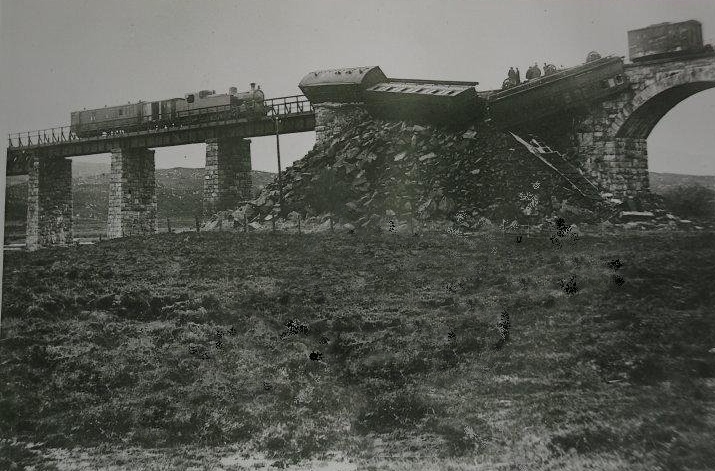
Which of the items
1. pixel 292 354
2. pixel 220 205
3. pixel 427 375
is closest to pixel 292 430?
pixel 292 354

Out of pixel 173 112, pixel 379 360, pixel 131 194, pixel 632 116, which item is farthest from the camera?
pixel 173 112

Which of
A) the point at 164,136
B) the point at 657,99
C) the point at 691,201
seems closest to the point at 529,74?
the point at 657,99

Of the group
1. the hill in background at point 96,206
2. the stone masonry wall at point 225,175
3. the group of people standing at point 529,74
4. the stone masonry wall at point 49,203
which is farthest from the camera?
the hill in background at point 96,206

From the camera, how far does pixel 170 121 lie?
1577 centimetres

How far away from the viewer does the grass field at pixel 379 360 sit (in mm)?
5418

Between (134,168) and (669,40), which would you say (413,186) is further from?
(134,168)

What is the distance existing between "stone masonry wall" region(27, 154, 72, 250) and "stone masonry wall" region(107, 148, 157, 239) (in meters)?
1.28

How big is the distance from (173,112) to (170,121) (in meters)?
1.05

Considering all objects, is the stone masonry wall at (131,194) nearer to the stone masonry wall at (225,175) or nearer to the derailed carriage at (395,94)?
the stone masonry wall at (225,175)

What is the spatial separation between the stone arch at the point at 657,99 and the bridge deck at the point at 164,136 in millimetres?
7377

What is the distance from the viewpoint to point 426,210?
7.95m

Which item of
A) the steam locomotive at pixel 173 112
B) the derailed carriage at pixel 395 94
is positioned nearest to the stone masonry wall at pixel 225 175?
the steam locomotive at pixel 173 112

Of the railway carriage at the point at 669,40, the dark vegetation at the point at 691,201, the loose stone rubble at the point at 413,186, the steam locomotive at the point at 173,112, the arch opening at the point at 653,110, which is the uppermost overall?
the steam locomotive at the point at 173,112

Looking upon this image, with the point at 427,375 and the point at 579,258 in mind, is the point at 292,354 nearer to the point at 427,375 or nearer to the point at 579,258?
the point at 427,375
